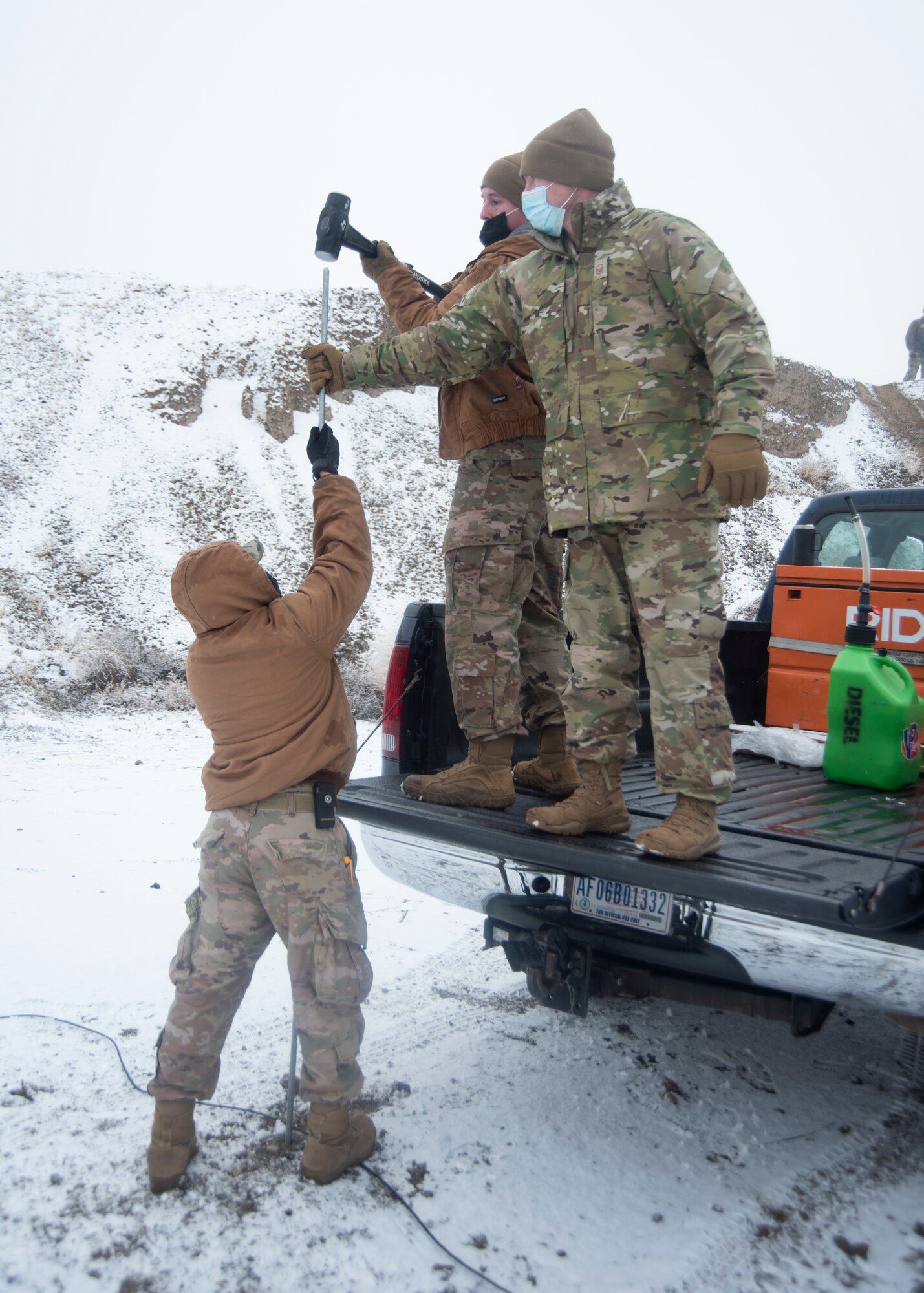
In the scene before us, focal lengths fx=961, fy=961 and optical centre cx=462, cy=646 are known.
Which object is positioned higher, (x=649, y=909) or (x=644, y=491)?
(x=644, y=491)

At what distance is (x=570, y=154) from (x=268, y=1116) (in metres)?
2.88

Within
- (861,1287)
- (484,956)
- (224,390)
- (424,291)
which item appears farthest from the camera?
(224,390)

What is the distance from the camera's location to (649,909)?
2406mm

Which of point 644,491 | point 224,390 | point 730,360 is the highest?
point 224,390

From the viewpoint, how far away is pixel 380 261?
349cm

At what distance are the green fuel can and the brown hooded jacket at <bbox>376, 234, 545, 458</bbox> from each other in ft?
4.57

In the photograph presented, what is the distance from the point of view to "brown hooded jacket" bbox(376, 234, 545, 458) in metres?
3.24

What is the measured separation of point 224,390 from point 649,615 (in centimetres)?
2158

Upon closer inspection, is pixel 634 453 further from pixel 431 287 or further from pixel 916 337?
pixel 916 337

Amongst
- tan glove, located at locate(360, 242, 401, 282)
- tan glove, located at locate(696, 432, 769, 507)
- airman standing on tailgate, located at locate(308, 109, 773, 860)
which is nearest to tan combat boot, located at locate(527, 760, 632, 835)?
airman standing on tailgate, located at locate(308, 109, 773, 860)

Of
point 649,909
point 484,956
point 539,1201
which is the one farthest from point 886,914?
point 484,956

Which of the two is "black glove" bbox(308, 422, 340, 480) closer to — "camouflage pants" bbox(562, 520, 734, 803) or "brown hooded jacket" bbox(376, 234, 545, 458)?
"brown hooded jacket" bbox(376, 234, 545, 458)

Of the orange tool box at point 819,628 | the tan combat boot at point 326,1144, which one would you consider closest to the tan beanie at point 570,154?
the orange tool box at point 819,628

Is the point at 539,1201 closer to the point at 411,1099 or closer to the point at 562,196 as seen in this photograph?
the point at 411,1099
